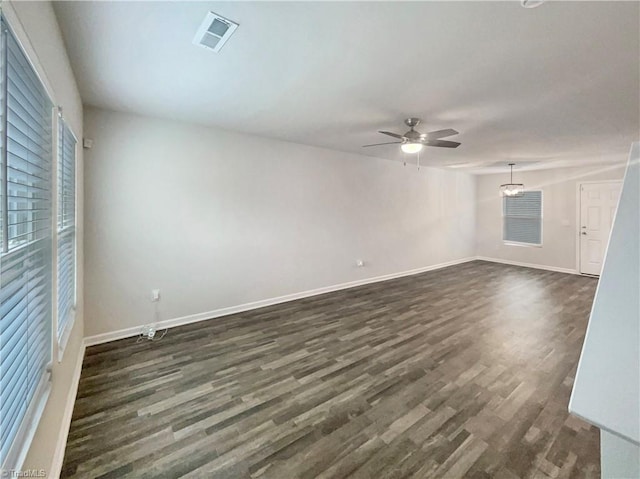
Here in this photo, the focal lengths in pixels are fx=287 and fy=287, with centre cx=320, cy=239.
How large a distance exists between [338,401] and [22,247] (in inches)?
81.9

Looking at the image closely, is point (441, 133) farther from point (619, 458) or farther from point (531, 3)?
point (619, 458)

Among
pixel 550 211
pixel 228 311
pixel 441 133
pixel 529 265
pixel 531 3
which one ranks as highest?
pixel 531 3

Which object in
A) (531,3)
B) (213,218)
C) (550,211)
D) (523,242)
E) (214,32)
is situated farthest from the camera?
(523,242)

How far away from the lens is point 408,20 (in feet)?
5.38

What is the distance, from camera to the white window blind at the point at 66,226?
192cm

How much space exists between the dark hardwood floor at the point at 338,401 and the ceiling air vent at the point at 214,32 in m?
2.55

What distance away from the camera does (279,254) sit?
450 cm

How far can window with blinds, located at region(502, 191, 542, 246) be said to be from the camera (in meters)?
7.30

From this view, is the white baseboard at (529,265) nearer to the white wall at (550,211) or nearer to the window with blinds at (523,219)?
the white wall at (550,211)

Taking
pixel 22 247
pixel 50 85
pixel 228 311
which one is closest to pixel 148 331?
pixel 228 311

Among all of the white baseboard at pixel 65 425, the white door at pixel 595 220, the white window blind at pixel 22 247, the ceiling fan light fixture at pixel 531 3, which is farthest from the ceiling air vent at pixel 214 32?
the white door at pixel 595 220

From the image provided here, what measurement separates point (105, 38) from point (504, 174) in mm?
8660

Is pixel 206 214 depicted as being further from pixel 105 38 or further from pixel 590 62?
pixel 590 62

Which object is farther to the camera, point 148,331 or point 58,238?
point 148,331
